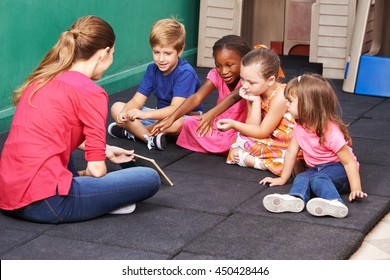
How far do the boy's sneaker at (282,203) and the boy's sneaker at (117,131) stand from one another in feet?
4.60

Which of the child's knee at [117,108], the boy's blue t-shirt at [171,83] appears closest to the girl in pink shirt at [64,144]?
the boy's blue t-shirt at [171,83]

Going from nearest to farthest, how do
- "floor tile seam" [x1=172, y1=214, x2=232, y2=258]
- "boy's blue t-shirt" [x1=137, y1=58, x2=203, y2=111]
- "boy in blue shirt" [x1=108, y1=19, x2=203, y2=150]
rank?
1. "floor tile seam" [x1=172, y1=214, x2=232, y2=258]
2. "boy in blue shirt" [x1=108, y1=19, x2=203, y2=150]
3. "boy's blue t-shirt" [x1=137, y1=58, x2=203, y2=111]

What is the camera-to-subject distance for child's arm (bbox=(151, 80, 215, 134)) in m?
4.06

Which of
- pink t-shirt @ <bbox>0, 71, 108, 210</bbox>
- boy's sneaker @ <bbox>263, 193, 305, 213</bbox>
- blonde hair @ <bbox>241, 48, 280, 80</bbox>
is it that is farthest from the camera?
blonde hair @ <bbox>241, 48, 280, 80</bbox>

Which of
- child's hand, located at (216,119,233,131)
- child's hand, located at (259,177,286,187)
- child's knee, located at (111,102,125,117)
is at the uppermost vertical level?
child's hand, located at (216,119,233,131)

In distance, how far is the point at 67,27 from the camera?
505 cm

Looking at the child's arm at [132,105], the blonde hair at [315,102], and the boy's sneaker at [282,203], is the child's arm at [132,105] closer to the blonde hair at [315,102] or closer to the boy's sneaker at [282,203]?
the blonde hair at [315,102]

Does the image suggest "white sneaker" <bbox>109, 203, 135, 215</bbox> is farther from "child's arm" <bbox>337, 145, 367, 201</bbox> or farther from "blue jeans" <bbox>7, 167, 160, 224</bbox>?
"child's arm" <bbox>337, 145, 367, 201</bbox>

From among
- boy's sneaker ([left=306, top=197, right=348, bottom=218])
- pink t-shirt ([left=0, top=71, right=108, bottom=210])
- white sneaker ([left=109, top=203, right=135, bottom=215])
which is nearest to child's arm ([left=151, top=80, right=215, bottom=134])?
white sneaker ([left=109, top=203, right=135, bottom=215])

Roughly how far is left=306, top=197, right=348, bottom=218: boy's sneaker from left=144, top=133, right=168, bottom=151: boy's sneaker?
4.09 ft

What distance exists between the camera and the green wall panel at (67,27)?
15.0ft

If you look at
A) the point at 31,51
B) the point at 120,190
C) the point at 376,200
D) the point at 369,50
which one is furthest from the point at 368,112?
the point at 120,190

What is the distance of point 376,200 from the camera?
138 inches

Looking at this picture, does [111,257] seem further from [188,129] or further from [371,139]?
[371,139]
